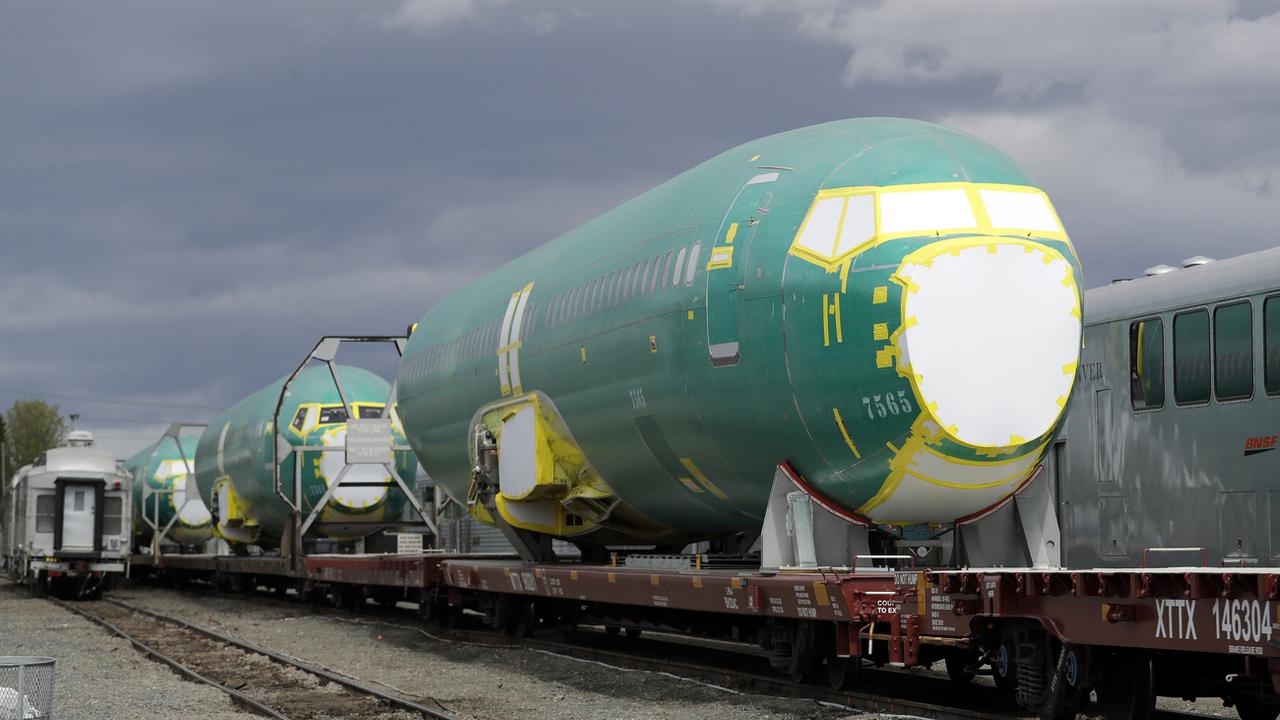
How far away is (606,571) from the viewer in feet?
50.3

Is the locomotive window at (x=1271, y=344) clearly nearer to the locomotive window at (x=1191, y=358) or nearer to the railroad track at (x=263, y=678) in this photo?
the locomotive window at (x=1191, y=358)

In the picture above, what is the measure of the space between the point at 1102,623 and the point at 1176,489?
519 cm

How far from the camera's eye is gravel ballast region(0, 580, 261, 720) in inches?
542

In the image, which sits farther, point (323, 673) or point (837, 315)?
→ point (323, 673)

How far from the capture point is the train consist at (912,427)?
9.73 metres

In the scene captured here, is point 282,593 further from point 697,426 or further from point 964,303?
point 964,303

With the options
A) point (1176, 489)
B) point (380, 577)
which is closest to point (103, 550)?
point (380, 577)

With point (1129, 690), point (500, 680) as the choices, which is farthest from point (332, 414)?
point (1129, 690)

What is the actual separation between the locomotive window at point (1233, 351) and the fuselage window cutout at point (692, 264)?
4425 millimetres

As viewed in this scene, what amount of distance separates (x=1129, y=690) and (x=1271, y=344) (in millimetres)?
4182

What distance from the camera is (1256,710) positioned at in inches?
382

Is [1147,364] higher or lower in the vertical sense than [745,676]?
higher

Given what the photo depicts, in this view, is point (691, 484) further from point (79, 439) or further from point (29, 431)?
point (29, 431)

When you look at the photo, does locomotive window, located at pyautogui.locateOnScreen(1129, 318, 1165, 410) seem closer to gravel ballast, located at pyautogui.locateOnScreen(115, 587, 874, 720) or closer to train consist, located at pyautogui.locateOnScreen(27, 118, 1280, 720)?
train consist, located at pyautogui.locateOnScreen(27, 118, 1280, 720)
